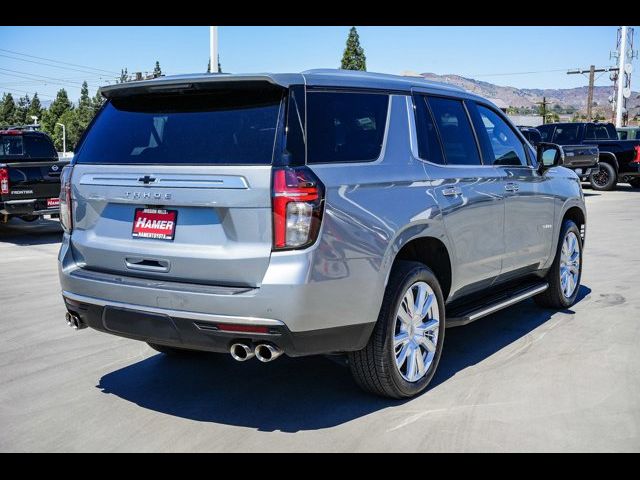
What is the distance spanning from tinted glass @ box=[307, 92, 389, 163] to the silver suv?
0.01 m

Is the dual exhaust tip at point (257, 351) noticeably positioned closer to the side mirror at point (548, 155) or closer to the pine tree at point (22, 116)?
the side mirror at point (548, 155)

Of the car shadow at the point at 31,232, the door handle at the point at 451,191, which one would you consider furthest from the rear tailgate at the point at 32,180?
the door handle at the point at 451,191

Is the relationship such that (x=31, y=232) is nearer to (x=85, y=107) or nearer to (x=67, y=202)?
(x=67, y=202)

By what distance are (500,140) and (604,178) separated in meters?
18.7

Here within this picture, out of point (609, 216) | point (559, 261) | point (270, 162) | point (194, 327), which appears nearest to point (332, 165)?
point (270, 162)

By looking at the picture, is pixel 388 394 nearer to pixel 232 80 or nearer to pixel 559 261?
pixel 232 80

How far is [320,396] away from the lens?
4406 mm

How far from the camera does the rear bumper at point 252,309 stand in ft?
11.6

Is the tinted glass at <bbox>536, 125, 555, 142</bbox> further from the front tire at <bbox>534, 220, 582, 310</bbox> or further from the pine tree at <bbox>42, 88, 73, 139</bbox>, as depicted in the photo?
the pine tree at <bbox>42, 88, 73, 139</bbox>

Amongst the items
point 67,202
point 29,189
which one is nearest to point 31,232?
point 29,189

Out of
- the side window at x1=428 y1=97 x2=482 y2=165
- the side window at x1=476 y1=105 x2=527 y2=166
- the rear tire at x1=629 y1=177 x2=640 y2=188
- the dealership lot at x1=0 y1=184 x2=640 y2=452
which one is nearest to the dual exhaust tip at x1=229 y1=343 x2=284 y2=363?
the dealership lot at x1=0 y1=184 x2=640 y2=452

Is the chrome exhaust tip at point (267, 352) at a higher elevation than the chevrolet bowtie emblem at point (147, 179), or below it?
below

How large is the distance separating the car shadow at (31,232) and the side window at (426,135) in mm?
8788
